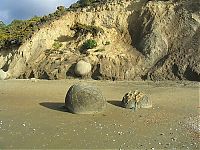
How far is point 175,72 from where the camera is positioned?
2177 centimetres

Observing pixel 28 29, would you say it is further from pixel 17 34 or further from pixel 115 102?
pixel 115 102

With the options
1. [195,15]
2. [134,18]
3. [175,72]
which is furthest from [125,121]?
[134,18]

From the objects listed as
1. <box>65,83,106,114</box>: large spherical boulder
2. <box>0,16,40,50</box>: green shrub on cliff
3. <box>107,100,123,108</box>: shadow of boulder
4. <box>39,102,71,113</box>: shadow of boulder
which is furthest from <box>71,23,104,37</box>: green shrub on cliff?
<box>65,83,106,114</box>: large spherical boulder

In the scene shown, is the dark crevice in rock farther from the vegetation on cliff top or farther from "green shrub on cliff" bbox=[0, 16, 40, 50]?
"green shrub on cliff" bbox=[0, 16, 40, 50]

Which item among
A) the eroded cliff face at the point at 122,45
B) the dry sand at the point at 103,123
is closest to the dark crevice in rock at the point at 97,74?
the eroded cliff face at the point at 122,45

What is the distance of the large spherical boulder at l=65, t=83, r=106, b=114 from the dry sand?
30 cm

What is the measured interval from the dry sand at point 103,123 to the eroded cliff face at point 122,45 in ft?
14.6

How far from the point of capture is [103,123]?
12172 mm

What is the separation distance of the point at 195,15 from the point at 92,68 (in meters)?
6.53

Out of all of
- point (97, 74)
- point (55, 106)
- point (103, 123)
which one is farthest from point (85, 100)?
point (97, 74)

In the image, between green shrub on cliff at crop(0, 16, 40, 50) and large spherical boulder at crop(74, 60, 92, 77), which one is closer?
large spherical boulder at crop(74, 60, 92, 77)

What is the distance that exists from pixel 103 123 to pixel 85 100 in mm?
1483

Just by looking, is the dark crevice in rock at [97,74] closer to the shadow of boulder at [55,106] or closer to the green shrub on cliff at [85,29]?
the green shrub on cliff at [85,29]

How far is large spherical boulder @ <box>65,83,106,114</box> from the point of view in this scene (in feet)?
44.0
